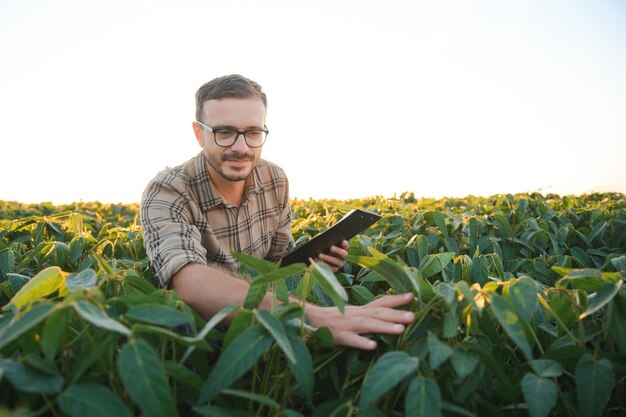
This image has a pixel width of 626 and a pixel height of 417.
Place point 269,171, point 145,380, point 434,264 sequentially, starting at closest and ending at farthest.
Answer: point 145,380, point 434,264, point 269,171

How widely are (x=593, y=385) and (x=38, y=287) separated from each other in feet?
4.20

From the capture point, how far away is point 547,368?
3.33ft

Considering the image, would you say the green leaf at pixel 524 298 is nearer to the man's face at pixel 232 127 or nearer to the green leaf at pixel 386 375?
the green leaf at pixel 386 375

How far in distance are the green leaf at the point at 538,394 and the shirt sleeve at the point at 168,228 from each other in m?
1.19

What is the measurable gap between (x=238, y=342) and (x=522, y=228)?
99.9 inches

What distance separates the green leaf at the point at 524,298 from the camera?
1.06m

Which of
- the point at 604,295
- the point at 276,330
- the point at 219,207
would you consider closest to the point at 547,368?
the point at 604,295

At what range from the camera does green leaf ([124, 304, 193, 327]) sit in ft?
3.05

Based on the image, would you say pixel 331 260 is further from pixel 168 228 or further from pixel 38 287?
pixel 38 287

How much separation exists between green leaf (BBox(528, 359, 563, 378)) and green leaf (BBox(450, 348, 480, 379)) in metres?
0.14

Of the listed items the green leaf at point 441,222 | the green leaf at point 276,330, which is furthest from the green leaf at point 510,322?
the green leaf at point 441,222

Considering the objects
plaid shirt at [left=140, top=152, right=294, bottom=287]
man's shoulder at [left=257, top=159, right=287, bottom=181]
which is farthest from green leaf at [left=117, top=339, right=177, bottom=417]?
man's shoulder at [left=257, top=159, right=287, bottom=181]

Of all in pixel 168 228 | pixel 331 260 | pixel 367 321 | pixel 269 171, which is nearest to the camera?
pixel 367 321

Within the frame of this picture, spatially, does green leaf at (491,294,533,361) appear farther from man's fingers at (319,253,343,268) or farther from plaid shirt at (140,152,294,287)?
man's fingers at (319,253,343,268)
